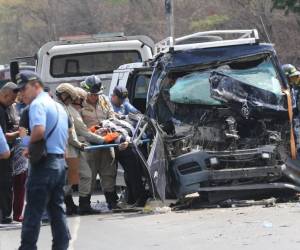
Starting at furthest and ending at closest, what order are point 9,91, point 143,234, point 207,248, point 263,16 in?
point 263,16
point 9,91
point 143,234
point 207,248

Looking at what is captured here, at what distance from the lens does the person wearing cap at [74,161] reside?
11.1 metres

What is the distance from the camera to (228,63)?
38.4ft

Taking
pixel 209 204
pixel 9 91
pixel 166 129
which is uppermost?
pixel 9 91

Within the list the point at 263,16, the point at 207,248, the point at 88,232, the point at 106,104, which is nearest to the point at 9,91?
the point at 106,104

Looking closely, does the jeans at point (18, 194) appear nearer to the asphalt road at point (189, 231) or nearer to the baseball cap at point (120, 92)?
the asphalt road at point (189, 231)

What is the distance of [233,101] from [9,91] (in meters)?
2.87

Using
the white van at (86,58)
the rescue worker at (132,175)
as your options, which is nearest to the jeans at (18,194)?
the rescue worker at (132,175)

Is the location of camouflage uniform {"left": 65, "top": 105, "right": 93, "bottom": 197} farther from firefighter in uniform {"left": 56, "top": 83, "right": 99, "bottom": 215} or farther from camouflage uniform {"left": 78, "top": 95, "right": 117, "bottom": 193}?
camouflage uniform {"left": 78, "top": 95, "right": 117, "bottom": 193}

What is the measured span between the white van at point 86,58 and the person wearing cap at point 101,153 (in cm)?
446

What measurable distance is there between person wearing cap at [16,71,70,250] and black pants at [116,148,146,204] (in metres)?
3.84

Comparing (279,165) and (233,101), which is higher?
(233,101)

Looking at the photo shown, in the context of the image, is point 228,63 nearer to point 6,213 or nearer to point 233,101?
point 233,101

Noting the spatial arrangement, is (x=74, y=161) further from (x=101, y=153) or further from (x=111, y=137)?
(x=101, y=153)

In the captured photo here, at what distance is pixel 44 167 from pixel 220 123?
4.20 metres
